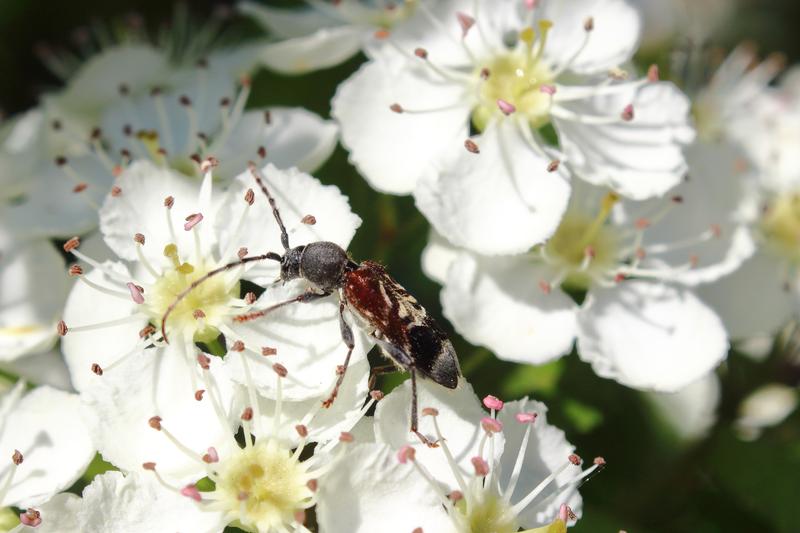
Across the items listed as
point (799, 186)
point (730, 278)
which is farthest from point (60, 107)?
point (799, 186)

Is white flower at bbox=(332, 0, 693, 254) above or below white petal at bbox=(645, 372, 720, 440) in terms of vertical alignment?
above

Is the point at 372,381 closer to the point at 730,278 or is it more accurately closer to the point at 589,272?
the point at 589,272

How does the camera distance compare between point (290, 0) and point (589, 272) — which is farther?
point (290, 0)

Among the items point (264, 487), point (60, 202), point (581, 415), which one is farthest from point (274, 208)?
point (581, 415)

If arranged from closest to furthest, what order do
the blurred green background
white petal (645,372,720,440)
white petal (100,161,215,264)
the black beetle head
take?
the black beetle head
white petal (100,161,215,264)
the blurred green background
white petal (645,372,720,440)

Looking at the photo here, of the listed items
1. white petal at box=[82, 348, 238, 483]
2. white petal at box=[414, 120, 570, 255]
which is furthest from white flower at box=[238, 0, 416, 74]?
white petal at box=[82, 348, 238, 483]

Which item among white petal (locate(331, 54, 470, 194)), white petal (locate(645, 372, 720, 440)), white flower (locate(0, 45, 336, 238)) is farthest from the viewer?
white petal (locate(645, 372, 720, 440))

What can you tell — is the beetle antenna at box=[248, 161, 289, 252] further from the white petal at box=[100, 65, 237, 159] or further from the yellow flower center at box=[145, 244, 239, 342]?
the white petal at box=[100, 65, 237, 159]
